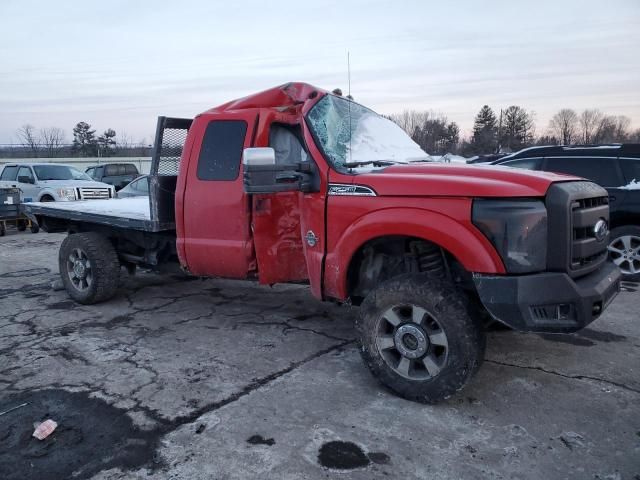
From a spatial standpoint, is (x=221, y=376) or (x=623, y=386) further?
(x=221, y=376)

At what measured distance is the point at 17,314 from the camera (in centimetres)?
595

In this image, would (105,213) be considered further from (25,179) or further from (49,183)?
(25,179)

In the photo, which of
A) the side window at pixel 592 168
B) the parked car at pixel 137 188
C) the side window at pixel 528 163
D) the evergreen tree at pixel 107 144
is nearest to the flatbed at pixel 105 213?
the parked car at pixel 137 188

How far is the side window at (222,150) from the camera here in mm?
4801

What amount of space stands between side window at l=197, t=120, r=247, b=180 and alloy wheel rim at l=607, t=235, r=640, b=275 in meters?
5.57

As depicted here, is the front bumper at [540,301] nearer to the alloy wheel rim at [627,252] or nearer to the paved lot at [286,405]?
the paved lot at [286,405]

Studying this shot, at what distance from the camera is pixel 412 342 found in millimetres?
3551

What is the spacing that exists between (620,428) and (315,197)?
263 cm

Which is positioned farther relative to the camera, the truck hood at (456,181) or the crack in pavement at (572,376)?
the crack in pavement at (572,376)

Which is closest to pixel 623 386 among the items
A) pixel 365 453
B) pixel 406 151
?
pixel 365 453

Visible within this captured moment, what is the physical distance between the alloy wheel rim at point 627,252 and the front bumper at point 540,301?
4684 millimetres

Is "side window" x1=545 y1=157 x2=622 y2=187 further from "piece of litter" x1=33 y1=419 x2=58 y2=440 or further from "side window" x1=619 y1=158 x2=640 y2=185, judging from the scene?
"piece of litter" x1=33 y1=419 x2=58 y2=440

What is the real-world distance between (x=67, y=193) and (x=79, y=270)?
9587mm

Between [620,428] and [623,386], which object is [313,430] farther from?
[623,386]
